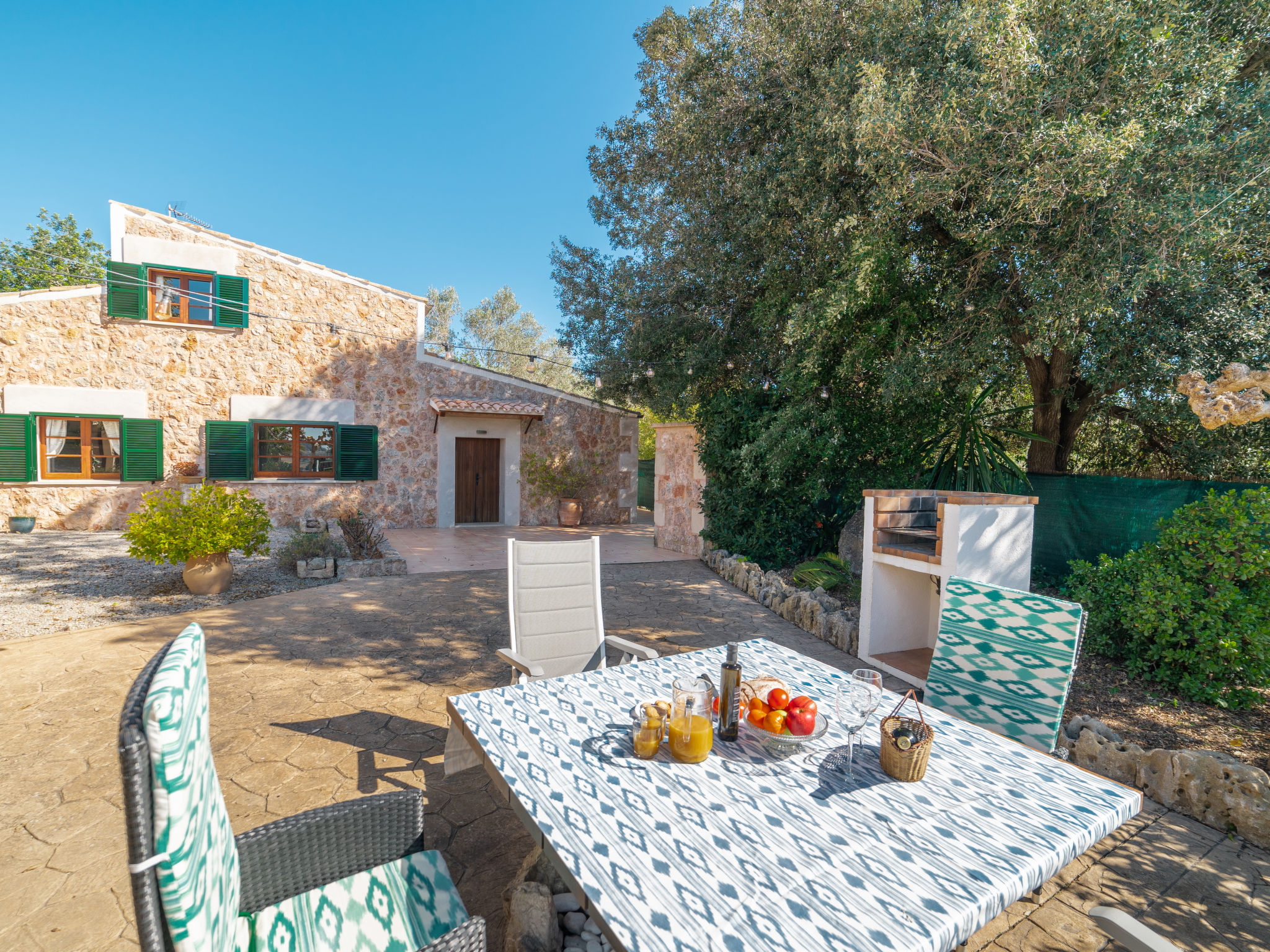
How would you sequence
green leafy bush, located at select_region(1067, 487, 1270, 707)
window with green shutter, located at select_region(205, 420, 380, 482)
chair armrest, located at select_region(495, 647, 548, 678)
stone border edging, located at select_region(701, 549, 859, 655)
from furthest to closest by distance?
window with green shutter, located at select_region(205, 420, 380, 482) → stone border edging, located at select_region(701, 549, 859, 655) → green leafy bush, located at select_region(1067, 487, 1270, 707) → chair armrest, located at select_region(495, 647, 548, 678)

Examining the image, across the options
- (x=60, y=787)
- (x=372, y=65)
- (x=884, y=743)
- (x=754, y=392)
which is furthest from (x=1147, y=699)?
(x=372, y=65)

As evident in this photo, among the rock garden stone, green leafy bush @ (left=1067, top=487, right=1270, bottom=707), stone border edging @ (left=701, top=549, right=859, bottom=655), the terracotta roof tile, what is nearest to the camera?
the rock garden stone

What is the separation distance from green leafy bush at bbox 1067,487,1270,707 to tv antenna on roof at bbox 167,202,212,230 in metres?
12.4

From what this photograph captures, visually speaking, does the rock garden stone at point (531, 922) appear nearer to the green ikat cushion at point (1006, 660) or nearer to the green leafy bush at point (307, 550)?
the green ikat cushion at point (1006, 660)

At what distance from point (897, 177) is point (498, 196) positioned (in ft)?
73.8

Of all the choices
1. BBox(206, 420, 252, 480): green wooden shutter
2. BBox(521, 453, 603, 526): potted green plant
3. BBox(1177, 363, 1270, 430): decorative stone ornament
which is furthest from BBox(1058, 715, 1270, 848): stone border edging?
BBox(206, 420, 252, 480): green wooden shutter

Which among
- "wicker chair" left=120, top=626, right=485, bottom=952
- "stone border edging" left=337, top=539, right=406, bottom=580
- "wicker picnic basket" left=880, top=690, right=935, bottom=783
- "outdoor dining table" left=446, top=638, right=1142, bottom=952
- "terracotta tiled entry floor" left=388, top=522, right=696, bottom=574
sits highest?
"wicker picnic basket" left=880, top=690, right=935, bottom=783

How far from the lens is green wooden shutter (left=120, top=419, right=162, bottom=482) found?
894 cm

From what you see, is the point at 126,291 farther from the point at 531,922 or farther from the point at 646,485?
the point at 531,922

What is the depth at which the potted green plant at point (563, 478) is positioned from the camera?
11.6 meters

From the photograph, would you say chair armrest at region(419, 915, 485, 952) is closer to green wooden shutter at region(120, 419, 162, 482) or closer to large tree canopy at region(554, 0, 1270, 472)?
large tree canopy at region(554, 0, 1270, 472)

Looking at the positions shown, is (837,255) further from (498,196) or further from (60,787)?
(498,196)

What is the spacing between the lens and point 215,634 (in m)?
4.43

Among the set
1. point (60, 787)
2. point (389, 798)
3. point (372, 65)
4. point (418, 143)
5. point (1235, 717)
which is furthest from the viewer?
point (418, 143)
